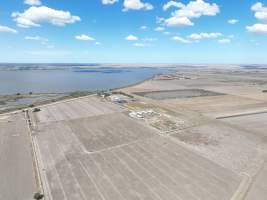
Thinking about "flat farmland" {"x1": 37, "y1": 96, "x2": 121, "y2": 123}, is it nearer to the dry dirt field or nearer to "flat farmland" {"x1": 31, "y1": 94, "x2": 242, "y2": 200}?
the dry dirt field

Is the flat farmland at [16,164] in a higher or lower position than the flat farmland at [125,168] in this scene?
lower

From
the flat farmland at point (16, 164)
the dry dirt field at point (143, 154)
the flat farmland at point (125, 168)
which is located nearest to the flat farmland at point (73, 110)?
the dry dirt field at point (143, 154)

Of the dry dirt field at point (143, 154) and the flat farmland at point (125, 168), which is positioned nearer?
the flat farmland at point (125, 168)

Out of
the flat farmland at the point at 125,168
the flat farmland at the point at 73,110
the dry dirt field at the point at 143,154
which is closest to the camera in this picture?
the flat farmland at the point at 125,168

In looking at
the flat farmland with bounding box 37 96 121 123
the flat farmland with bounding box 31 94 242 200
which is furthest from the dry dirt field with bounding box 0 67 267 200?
the flat farmland with bounding box 37 96 121 123

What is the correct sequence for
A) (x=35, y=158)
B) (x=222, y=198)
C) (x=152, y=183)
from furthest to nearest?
(x=35, y=158) < (x=152, y=183) < (x=222, y=198)

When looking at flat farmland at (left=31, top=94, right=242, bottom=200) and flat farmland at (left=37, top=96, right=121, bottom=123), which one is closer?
flat farmland at (left=31, top=94, right=242, bottom=200)

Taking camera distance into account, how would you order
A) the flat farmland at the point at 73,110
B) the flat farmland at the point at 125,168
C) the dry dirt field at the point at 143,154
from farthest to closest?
the flat farmland at the point at 73,110 < the dry dirt field at the point at 143,154 < the flat farmland at the point at 125,168

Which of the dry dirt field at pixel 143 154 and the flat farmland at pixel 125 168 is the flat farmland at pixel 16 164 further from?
the flat farmland at pixel 125 168

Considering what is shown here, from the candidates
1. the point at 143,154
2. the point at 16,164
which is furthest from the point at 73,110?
the point at 143,154

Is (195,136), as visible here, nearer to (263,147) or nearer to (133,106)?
(263,147)

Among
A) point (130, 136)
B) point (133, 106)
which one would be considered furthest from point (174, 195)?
point (133, 106)
